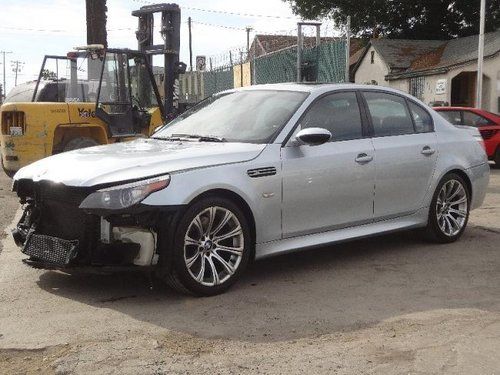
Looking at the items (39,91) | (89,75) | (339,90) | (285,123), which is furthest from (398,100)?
(39,91)

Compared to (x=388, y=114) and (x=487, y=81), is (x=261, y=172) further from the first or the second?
(x=487, y=81)

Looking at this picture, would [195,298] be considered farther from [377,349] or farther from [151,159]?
[377,349]

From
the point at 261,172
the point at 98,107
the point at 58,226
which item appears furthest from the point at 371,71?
the point at 58,226

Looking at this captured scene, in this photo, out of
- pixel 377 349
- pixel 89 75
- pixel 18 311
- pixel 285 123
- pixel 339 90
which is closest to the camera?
pixel 377 349

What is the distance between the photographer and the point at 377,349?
395cm

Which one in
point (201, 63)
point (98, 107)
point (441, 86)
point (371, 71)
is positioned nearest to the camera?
point (98, 107)

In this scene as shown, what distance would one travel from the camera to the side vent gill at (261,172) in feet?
17.1

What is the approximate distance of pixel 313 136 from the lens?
5.46 m

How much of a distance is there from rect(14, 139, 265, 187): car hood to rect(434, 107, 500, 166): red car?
11.3 meters

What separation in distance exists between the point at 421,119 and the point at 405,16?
124ft

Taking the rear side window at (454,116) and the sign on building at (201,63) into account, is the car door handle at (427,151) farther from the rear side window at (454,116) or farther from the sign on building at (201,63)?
the sign on building at (201,63)

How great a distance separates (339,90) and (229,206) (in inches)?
71.7

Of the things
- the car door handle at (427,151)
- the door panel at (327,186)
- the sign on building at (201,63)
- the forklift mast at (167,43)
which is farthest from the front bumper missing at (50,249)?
the sign on building at (201,63)

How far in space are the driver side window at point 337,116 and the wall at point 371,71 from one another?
27332mm
